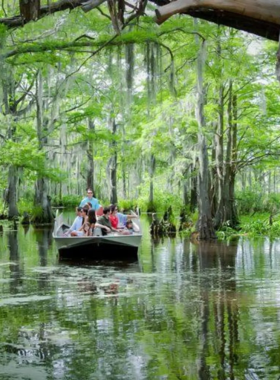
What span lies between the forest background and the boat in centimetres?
347

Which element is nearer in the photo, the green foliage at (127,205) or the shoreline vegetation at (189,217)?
the shoreline vegetation at (189,217)

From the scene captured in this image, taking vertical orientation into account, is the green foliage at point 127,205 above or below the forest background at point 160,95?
below

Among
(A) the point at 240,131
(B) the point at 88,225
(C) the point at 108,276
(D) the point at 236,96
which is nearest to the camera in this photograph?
(C) the point at 108,276

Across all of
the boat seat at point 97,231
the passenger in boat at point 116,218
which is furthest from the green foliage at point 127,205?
the boat seat at point 97,231

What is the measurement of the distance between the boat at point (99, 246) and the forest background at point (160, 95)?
11.4 ft

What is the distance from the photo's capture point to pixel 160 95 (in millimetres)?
21719

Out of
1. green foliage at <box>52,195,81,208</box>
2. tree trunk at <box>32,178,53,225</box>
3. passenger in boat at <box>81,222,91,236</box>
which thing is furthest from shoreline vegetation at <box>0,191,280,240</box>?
green foliage at <box>52,195,81,208</box>

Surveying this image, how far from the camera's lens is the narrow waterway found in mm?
5566

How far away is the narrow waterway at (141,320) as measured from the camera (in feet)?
18.3

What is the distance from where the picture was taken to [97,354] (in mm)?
6016

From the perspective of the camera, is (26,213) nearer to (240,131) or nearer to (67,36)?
(240,131)

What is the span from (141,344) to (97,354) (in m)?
0.59

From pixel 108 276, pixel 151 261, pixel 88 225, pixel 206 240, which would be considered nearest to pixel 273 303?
pixel 108 276

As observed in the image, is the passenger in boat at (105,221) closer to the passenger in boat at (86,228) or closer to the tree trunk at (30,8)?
the passenger in boat at (86,228)
